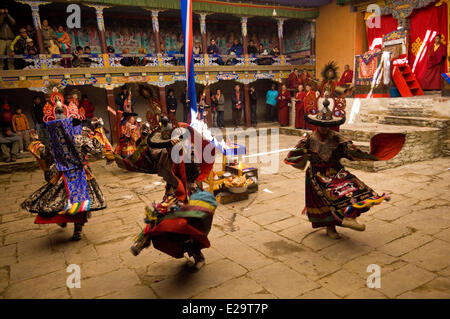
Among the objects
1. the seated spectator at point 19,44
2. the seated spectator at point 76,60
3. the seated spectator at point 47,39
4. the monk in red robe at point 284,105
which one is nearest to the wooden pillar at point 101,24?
the seated spectator at point 76,60

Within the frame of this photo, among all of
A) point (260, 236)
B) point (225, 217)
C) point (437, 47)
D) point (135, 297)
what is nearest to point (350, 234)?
point (260, 236)

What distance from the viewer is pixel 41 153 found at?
4.58 meters

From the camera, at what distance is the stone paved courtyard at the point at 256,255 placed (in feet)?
10.3

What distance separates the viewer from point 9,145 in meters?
10.2

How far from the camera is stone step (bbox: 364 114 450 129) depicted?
27.3 feet

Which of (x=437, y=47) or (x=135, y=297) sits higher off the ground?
(x=437, y=47)

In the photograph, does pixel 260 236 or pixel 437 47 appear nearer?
pixel 260 236

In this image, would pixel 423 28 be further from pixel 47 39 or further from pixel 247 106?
pixel 47 39

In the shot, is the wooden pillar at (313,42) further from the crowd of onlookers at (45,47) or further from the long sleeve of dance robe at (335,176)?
the long sleeve of dance robe at (335,176)

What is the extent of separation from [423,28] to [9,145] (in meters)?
15.4

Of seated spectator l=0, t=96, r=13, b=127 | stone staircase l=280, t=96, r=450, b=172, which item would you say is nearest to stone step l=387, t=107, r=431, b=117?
stone staircase l=280, t=96, r=450, b=172

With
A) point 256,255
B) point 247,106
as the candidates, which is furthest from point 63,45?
point 256,255
